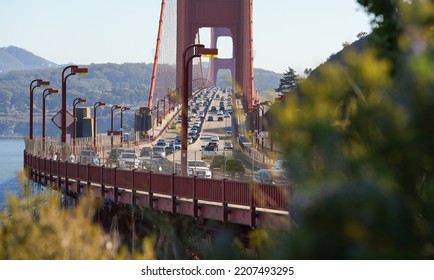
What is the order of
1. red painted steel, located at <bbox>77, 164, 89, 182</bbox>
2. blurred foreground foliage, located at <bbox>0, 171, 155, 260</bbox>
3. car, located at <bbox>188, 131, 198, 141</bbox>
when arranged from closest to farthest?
blurred foreground foliage, located at <bbox>0, 171, 155, 260</bbox>
red painted steel, located at <bbox>77, 164, 89, 182</bbox>
car, located at <bbox>188, 131, 198, 141</bbox>

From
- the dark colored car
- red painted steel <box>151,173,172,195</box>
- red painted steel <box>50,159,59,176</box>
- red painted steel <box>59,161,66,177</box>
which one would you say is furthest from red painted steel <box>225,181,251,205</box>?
red painted steel <box>50,159,59,176</box>

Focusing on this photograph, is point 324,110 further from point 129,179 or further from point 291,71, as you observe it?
point 291,71

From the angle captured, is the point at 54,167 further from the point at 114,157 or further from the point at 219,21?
the point at 219,21

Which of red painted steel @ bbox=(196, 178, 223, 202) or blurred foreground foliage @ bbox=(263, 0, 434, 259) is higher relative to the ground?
blurred foreground foliage @ bbox=(263, 0, 434, 259)

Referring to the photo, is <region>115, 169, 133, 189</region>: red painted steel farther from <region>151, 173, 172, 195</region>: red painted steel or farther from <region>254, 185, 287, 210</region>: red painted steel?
<region>254, 185, 287, 210</region>: red painted steel

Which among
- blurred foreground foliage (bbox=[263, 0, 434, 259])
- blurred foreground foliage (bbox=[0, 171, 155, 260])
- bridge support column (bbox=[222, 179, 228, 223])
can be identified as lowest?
bridge support column (bbox=[222, 179, 228, 223])

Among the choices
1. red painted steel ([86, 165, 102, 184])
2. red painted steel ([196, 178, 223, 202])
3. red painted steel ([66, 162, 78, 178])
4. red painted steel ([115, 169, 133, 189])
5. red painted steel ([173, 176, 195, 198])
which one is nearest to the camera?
red painted steel ([196, 178, 223, 202])

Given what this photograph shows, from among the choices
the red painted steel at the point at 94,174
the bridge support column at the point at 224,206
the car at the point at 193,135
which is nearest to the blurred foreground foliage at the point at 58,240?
the bridge support column at the point at 224,206

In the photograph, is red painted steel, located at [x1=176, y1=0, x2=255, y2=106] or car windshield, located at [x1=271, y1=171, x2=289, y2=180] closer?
car windshield, located at [x1=271, y1=171, x2=289, y2=180]

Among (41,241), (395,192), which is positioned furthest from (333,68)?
(41,241)
